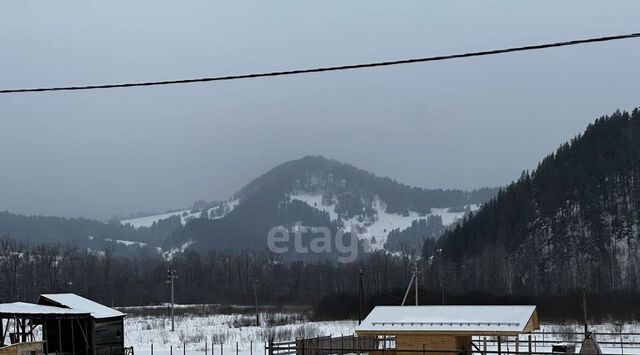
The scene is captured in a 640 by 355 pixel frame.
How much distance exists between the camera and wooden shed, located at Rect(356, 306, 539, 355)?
34219mm

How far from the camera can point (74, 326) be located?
41.9 meters

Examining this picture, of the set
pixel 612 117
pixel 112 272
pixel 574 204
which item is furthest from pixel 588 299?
pixel 112 272

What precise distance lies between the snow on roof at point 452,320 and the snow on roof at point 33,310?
1265cm

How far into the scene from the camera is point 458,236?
137 meters

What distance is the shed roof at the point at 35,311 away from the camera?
3819cm

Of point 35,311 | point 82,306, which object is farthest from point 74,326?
point 35,311

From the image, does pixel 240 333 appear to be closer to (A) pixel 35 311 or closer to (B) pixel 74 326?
(B) pixel 74 326

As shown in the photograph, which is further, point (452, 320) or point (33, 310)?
point (33, 310)

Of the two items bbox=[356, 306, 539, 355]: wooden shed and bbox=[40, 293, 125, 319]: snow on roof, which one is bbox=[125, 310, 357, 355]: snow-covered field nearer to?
bbox=[40, 293, 125, 319]: snow on roof

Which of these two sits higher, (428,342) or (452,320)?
(452,320)

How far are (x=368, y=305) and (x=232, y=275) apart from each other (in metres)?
63.7

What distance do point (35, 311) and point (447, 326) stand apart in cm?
1700

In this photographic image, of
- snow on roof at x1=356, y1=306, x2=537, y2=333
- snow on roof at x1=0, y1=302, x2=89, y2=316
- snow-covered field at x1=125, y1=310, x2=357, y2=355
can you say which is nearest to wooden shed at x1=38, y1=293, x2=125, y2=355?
snow on roof at x1=0, y1=302, x2=89, y2=316

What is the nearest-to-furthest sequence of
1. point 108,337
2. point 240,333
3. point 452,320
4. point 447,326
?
point 447,326
point 452,320
point 108,337
point 240,333
